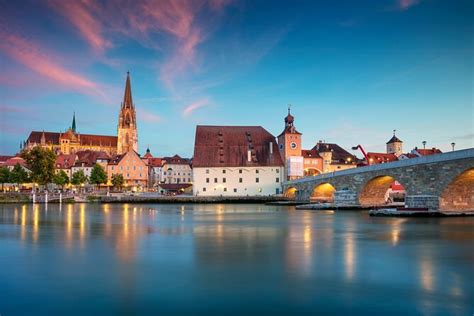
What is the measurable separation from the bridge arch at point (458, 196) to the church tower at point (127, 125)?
115353mm

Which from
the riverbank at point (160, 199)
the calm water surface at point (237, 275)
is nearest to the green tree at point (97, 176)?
the riverbank at point (160, 199)

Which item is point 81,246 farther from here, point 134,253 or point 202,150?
point 202,150

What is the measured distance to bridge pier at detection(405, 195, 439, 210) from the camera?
28.5 m

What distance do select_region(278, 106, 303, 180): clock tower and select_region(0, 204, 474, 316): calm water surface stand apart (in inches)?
1806

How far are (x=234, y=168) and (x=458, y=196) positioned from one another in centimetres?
4048

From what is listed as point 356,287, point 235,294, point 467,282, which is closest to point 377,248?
point 467,282

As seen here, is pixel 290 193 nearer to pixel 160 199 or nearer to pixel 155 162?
pixel 160 199

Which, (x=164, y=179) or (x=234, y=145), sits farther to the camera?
(x=164, y=179)

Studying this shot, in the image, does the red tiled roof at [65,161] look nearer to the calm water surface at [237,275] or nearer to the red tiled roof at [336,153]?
the red tiled roof at [336,153]

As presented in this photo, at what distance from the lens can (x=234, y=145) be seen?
223 feet

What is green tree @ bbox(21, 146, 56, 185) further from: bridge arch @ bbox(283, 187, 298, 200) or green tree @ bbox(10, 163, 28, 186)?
bridge arch @ bbox(283, 187, 298, 200)

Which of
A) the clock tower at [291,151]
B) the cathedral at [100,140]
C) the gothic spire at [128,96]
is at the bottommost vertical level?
the clock tower at [291,151]

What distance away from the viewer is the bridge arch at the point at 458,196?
2730 centimetres

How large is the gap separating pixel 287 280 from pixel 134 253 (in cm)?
659
